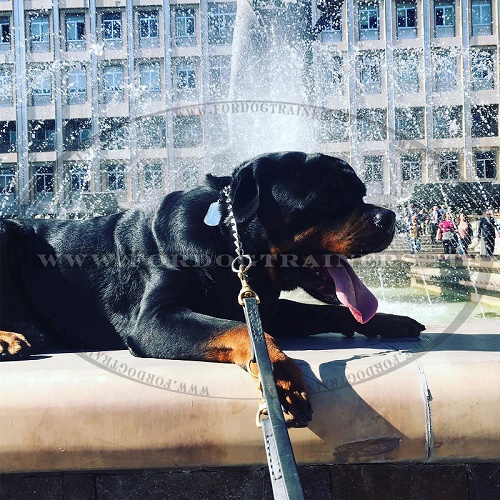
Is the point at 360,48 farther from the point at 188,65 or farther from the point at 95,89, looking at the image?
the point at 95,89

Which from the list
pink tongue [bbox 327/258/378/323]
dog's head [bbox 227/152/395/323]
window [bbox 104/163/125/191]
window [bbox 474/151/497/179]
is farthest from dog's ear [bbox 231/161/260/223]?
window [bbox 474/151/497/179]

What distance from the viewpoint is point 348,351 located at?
185cm

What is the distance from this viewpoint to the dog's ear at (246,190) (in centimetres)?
215

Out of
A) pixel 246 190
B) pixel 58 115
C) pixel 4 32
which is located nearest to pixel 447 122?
pixel 58 115

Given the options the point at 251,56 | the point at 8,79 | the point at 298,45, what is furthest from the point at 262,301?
the point at 8,79

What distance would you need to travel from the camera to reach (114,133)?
31.1 meters

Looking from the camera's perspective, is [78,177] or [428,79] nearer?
[428,79]

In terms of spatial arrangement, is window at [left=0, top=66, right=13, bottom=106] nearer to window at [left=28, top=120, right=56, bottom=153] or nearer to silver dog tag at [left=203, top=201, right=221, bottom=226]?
window at [left=28, top=120, right=56, bottom=153]

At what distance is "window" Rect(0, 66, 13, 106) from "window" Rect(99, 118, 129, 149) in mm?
5271

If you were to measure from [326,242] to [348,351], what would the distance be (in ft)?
1.33

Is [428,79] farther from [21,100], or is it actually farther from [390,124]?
[21,100]

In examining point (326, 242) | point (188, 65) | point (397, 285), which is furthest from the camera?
point (188, 65)

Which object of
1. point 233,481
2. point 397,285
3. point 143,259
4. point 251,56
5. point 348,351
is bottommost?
point 397,285

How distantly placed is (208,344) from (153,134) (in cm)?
2789
